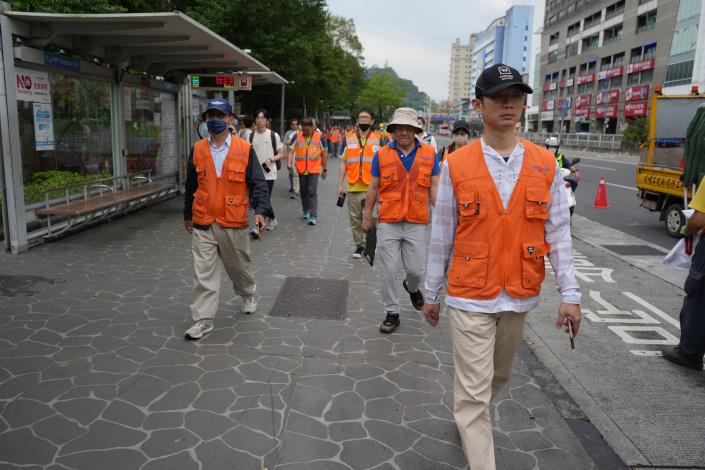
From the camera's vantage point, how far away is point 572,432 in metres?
3.53

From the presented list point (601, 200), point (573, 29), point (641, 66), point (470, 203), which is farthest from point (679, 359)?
point (573, 29)

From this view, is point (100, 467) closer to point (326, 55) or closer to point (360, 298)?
point (360, 298)

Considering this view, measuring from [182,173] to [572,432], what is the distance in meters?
12.3

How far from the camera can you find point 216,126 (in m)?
4.68

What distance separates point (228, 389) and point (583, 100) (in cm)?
7505

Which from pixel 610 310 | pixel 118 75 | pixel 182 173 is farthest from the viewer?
pixel 182 173

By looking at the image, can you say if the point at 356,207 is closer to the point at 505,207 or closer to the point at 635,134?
the point at 505,207

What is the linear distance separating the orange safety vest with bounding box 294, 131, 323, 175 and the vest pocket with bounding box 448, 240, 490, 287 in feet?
24.8

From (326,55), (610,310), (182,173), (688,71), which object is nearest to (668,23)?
(688,71)

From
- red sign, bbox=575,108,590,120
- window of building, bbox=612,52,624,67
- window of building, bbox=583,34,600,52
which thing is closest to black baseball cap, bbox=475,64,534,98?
window of building, bbox=612,52,624,67

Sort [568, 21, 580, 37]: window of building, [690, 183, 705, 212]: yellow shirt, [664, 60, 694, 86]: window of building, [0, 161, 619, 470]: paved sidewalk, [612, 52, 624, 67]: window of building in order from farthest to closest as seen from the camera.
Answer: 1. [568, 21, 580, 37]: window of building
2. [612, 52, 624, 67]: window of building
3. [664, 60, 694, 86]: window of building
4. [690, 183, 705, 212]: yellow shirt
5. [0, 161, 619, 470]: paved sidewalk

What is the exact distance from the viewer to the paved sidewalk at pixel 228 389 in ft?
A: 10.4

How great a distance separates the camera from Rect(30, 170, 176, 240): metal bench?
26.6 ft

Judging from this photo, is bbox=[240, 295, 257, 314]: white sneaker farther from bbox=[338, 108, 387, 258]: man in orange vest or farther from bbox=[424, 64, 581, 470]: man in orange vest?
bbox=[424, 64, 581, 470]: man in orange vest
